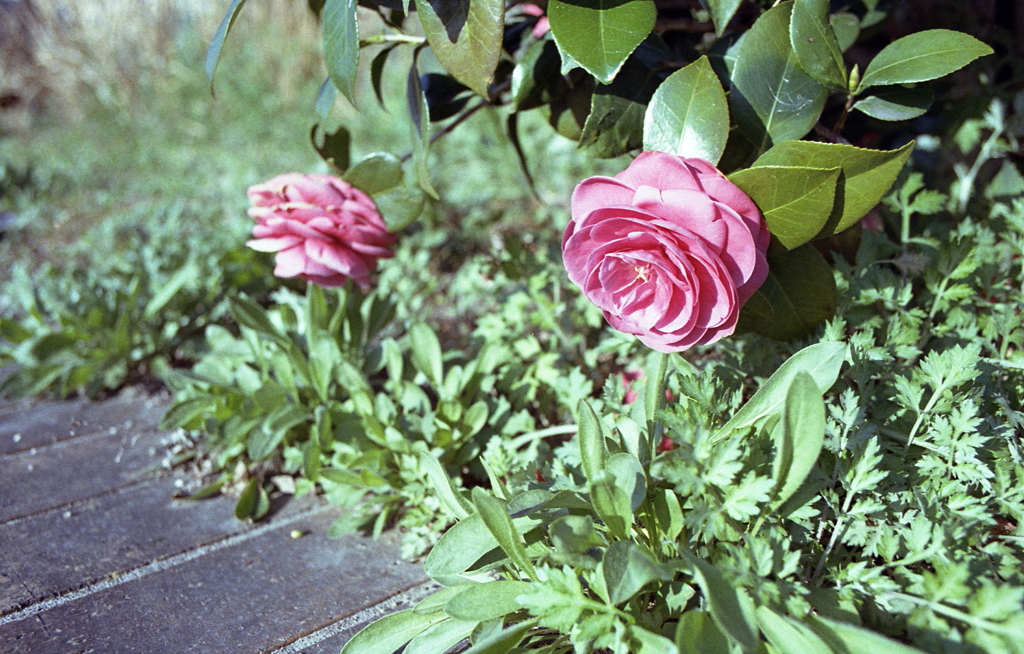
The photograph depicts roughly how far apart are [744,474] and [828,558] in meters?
0.21

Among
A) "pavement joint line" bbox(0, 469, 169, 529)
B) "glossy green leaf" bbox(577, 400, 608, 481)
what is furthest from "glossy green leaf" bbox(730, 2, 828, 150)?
"pavement joint line" bbox(0, 469, 169, 529)

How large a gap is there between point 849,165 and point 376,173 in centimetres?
91

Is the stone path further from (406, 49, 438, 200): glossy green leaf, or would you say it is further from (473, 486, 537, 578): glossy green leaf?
(406, 49, 438, 200): glossy green leaf

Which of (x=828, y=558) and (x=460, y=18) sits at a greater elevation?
(x=460, y=18)

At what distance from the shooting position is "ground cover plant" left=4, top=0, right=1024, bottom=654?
922 millimetres

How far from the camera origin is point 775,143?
3.74 feet

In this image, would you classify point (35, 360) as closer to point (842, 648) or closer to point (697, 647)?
point (697, 647)

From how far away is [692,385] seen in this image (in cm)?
109

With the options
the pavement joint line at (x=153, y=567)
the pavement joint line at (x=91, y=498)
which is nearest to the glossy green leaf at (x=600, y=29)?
the pavement joint line at (x=153, y=567)

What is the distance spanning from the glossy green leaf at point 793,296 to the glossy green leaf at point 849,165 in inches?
4.3

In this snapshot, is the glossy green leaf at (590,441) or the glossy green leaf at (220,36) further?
the glossy green leaf at (220,36)

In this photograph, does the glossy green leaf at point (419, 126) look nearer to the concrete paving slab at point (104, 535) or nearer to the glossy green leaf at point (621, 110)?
the glossy green leaf at point (621, 110)

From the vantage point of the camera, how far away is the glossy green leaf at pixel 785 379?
3.39ft

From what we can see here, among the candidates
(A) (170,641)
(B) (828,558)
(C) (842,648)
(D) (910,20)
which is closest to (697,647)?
(C) (842,648)
